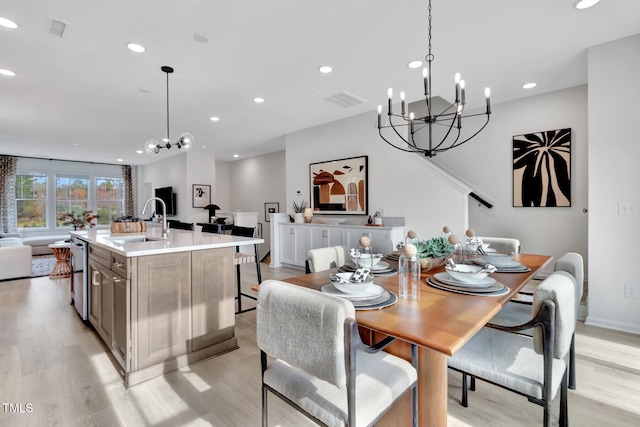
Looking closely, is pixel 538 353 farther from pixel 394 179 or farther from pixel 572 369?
pixel 394 179

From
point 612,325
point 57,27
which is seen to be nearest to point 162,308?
point 57,27

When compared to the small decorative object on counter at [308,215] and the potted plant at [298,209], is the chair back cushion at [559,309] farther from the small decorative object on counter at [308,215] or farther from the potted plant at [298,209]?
the potted plant at [298,209]

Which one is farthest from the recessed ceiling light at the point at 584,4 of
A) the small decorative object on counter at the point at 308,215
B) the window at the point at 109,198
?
the window at the point at 109,198

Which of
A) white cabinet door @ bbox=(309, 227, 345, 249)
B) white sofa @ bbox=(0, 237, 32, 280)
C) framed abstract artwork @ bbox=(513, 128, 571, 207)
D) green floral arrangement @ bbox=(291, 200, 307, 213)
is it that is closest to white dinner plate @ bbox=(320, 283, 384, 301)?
white cabinet door @ bbox=(309, 227, 345, 249)

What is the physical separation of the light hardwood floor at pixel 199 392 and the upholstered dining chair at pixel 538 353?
0.47 meters

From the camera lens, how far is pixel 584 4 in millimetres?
2270

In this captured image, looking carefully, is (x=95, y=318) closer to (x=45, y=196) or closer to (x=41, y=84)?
(x=41, y=84)

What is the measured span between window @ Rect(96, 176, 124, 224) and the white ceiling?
5.60 m

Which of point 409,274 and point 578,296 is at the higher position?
point 409,274

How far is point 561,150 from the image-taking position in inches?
163

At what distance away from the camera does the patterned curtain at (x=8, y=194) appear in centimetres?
831

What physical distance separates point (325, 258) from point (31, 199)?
35.7 ft

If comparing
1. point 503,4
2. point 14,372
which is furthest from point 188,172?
point 503,4

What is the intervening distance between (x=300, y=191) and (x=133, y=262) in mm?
4268
